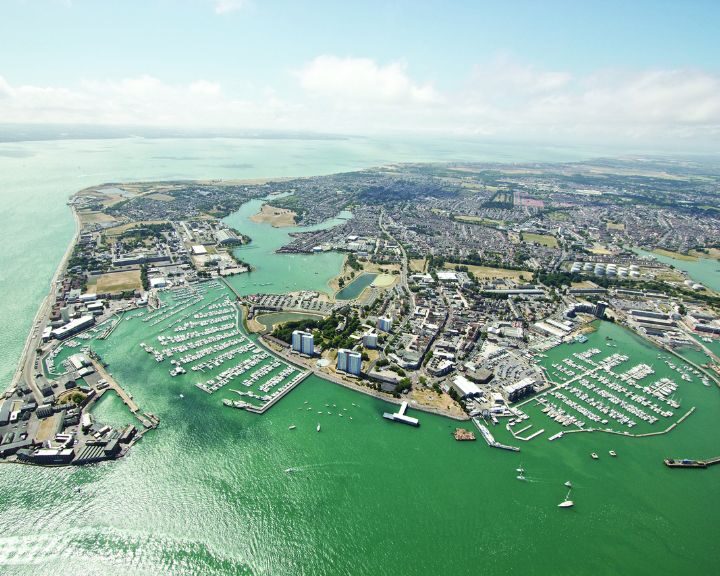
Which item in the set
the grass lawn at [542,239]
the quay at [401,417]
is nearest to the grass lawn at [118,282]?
the quay at [401,417]

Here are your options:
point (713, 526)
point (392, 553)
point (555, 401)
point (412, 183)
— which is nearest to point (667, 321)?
point (555, 401)

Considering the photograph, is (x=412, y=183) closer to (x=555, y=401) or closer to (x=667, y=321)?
(x=667, y=321)

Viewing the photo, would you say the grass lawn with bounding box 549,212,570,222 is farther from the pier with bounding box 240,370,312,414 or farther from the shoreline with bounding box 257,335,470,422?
the pier with bounding box 240,370,312,414

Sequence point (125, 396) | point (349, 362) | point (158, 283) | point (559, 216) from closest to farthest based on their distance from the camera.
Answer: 1. point (125, 396)
2. point (349, 362)
3. point (158, 283)
4. point (559, 216)

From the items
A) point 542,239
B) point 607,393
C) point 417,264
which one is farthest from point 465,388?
point 542,239

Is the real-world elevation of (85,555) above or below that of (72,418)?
below

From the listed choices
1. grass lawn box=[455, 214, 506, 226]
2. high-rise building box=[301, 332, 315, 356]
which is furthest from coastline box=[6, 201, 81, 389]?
grass lawn box=[455, 214, 506, 226]

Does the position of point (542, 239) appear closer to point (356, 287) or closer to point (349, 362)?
point (356, 287)
